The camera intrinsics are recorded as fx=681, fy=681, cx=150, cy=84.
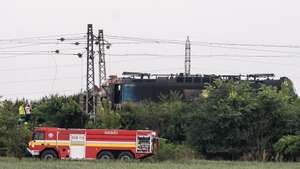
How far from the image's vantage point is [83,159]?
36.5m

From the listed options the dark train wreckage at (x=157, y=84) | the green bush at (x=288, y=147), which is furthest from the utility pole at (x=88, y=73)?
the green bush at (x=288, y=147)

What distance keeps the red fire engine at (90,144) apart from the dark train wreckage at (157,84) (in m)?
16.4

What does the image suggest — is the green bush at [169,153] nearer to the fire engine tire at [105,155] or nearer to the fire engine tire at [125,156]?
the fire engine tire at [125,156]

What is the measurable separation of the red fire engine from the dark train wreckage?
16.4 metres

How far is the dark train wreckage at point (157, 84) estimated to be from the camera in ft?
177

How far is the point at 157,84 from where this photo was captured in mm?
54656

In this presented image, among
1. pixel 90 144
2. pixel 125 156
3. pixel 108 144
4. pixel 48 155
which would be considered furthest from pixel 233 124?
pixel 48 155

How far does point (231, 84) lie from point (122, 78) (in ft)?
40.2

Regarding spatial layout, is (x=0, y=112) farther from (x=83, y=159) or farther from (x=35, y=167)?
(x=35, y=167)

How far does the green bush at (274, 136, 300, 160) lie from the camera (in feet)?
131

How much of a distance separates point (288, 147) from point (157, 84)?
1684 centimetres

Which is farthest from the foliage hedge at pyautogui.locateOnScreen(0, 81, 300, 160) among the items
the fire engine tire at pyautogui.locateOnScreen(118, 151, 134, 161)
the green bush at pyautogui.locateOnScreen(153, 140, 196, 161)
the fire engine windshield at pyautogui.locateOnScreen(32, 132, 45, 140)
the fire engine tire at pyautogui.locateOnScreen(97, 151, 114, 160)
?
the fire engine tire at pyautogui.locateOnScreen(97, 151, 114, 160)

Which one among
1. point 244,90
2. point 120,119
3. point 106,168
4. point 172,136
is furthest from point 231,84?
point 106,168

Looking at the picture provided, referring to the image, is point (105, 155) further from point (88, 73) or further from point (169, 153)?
point (88, 73)
